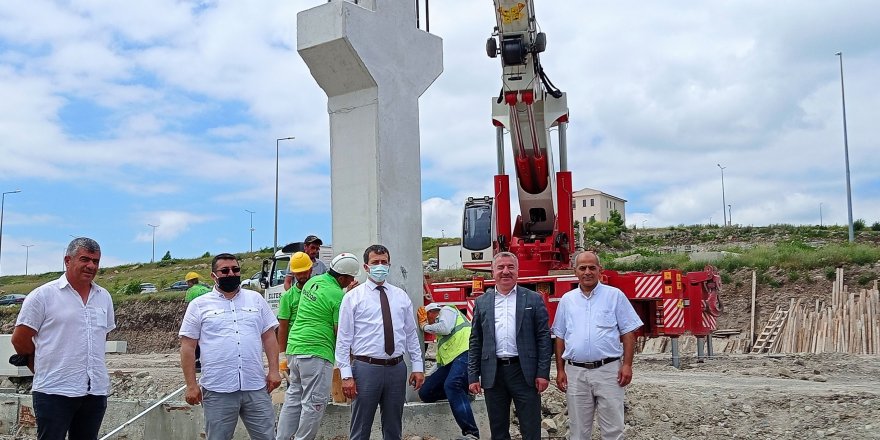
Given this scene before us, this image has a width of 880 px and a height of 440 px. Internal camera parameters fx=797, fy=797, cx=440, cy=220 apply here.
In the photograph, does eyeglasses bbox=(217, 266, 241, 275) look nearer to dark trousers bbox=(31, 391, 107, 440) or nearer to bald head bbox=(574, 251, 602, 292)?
dark trousers bbox=(31, 391, 107, 440)

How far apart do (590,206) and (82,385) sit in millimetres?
93130

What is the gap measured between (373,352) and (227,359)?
113 cm

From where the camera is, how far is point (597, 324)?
6.02m

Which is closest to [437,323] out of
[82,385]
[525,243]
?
[82,385]

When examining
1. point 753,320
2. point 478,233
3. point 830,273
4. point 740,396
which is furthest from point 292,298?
point 830,273

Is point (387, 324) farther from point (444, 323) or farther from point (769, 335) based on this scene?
point (769, 335)

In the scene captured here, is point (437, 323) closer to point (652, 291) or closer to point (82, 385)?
point (82, 385)

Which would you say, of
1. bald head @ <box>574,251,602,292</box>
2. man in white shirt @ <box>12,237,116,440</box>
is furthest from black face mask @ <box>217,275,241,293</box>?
bald head @ <box>574,251,602,292</box>

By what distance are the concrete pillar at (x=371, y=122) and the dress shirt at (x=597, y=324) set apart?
243 centimetres

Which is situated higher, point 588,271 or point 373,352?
point 588,271

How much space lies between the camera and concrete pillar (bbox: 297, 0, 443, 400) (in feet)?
25.9

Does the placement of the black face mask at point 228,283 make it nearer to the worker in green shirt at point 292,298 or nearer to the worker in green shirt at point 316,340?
the worker in green shirt at point 316,340

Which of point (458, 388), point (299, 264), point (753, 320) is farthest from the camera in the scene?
point (753, 320)

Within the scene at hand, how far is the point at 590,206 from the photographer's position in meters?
96.1
